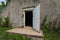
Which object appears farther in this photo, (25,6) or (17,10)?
(17,10)

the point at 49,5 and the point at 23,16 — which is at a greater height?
the point at 49,5

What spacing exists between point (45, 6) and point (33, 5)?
3.44ft

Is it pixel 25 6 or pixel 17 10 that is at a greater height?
pixel 25 6

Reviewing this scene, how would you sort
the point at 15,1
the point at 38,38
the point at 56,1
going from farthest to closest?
1. the point at 15,1
2. the point at 56,1
3. the point at 38,38

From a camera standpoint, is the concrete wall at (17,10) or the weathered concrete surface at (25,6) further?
the concrete wall at (17,10)

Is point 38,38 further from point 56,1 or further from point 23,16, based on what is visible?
point 23,16

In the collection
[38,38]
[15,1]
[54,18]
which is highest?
[15,1]

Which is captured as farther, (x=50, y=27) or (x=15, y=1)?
(x=15, y=1)

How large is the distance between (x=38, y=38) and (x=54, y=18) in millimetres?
2568

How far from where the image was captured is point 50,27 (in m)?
8.01

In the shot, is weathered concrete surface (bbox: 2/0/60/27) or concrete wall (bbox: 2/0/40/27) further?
concrete wall (bbox: 2/0/40/27)

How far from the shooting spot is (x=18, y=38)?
588 cm

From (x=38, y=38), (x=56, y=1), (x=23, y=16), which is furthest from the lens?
(x=23, y=16)

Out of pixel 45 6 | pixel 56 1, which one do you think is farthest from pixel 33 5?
pixel 56 1
